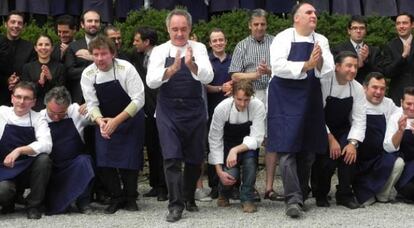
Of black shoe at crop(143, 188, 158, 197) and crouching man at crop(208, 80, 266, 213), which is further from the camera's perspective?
black shoe at crop(143, 188, 158, 197)

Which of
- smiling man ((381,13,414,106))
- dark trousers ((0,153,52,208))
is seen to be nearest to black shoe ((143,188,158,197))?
dark trousers ((0,153,52,208))

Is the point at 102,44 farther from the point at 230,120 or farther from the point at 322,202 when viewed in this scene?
the point at 322,202

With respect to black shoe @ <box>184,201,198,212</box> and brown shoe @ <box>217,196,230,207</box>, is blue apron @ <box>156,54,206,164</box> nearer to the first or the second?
black shoe @ <box>184,201,198,212</box>

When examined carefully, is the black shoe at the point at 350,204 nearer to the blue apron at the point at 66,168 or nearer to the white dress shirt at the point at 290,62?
the white dress shirt at the point at 290,62

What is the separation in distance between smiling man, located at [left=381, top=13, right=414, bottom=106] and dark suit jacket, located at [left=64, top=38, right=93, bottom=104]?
3444 mm

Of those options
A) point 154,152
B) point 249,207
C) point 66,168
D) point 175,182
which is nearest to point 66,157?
point 66,168

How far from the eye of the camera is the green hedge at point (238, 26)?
9.42 m

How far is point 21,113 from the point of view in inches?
287

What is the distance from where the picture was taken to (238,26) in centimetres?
962

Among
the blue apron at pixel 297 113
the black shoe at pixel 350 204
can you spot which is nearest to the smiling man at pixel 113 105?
the blue apron at pixel 297 113

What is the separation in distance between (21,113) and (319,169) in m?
3.02

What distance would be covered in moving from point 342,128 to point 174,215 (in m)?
2.02

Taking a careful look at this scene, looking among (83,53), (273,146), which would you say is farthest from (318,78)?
(83,53)

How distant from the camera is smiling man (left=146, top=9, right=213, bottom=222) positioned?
22.6ft
